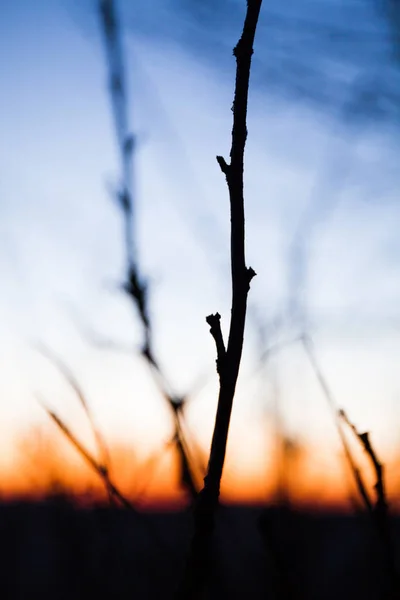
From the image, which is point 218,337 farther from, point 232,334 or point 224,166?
point 224,166

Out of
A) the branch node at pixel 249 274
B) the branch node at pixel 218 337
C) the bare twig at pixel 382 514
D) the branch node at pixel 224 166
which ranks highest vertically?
the branch node at pixel 224 166

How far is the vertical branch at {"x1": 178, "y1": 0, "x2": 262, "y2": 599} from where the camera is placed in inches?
19.8

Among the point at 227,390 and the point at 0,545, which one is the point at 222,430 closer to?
the point at 227,390

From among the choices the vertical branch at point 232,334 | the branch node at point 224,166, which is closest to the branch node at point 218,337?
the vertical branch at point 232,334

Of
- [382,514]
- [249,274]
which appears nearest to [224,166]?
[249,274]

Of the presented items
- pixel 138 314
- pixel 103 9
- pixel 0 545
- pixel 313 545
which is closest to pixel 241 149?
pixel 138 314

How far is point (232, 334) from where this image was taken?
563 millimetres

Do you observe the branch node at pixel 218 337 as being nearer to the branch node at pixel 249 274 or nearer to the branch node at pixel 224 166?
the branch node at pixel 249 274

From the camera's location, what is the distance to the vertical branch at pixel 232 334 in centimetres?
50

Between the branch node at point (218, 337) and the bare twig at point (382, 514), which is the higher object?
the branch node at point (218, 337)

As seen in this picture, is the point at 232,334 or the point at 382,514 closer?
the point at 232,334

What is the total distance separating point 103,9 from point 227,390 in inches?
48.3

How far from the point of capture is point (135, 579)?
11.5m

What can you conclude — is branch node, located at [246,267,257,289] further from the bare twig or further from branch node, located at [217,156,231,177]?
the bare twig
